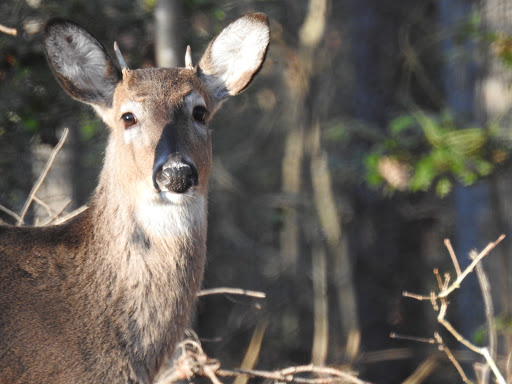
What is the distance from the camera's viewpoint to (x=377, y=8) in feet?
35.1

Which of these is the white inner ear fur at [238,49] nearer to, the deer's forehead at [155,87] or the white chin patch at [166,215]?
the deer's forehead at [155,87]

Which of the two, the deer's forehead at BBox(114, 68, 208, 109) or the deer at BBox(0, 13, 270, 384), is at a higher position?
the deer's forehead at BBox(114, 68, 208, 109)

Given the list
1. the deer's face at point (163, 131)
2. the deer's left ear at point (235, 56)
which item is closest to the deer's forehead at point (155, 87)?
the deer's face at point (163, 131)

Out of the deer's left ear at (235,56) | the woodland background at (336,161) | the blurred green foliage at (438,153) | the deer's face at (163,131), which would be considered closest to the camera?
the deer's face at (163,131)

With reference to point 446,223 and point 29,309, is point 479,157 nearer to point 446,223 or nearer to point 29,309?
→ point 29,309

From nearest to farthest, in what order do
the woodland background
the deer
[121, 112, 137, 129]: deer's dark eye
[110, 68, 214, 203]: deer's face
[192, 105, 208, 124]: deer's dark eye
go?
1. the deer
2. [110, 68, 214, 203]: deer's face
3. [121, 112, 137, 129]: deer's dark eye
4. [192, 105, 208, 124]: deer's dark eye
5. the woodland background

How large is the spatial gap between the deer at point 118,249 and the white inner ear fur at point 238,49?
1.46 feet

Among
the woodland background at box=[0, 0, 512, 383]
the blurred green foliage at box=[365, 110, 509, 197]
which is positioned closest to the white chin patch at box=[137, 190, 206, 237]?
the woodland background at box=[0, 0, 512, 383]

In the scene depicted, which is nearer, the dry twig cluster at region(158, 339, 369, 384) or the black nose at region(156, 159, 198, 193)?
the black nose at region(156, 159, 198, 193)

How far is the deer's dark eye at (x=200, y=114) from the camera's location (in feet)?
15.8

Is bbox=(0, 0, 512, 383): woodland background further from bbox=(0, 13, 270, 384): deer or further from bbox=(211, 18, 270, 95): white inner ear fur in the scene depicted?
bbox=(211, 18, 270, 95): white inner ear fur

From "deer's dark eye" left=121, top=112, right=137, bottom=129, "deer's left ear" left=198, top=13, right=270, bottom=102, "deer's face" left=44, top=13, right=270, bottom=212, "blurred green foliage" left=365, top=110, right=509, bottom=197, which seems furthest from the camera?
"blurred green foliage" left=365, top=110, right=509, bottom=197

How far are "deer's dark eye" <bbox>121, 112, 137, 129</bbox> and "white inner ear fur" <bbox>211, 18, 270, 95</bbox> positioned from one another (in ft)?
2.95

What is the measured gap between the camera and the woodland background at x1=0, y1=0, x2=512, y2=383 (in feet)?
24.9
